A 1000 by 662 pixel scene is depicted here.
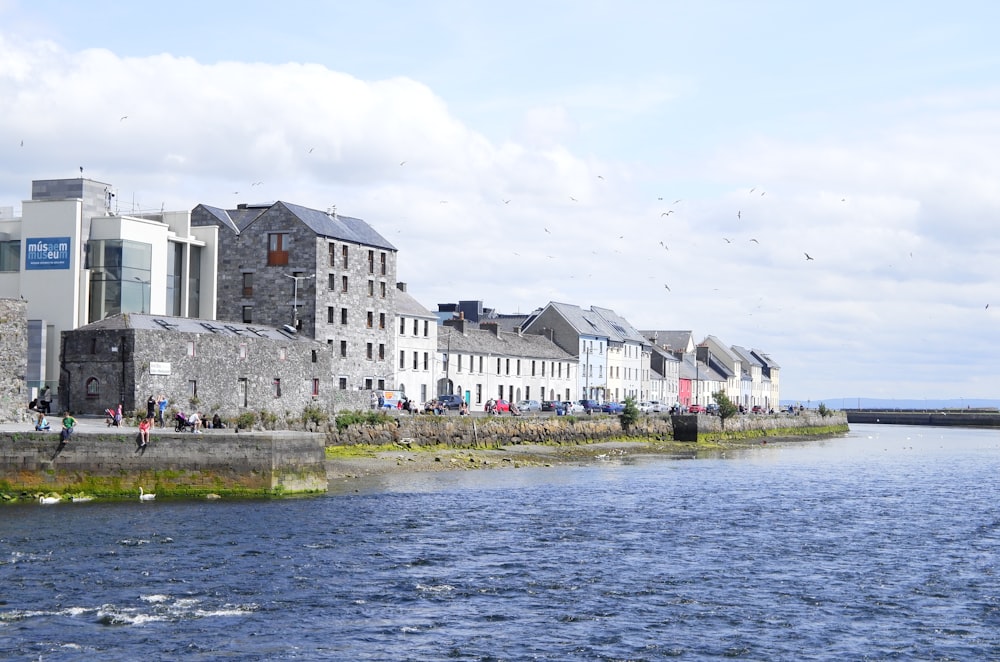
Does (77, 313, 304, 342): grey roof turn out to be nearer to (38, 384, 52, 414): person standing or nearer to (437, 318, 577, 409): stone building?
(38, 384, 52, 414): person standing

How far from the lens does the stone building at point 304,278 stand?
3531 inches

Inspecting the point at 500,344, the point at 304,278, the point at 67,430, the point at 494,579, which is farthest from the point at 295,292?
the point at 494,579

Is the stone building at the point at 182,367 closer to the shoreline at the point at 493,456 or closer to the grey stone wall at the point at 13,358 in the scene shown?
the shoreline at the point at 493,456

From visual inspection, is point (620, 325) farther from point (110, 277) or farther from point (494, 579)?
point (494, 579)

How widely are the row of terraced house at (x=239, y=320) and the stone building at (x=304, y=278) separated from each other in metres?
0.11

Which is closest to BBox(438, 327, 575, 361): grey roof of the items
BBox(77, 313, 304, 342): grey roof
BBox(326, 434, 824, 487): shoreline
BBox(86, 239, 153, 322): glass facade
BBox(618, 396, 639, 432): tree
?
BBox(618, 396, 639, 432): tree

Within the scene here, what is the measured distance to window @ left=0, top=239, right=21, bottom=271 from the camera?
2864 inches

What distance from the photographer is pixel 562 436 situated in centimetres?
9431

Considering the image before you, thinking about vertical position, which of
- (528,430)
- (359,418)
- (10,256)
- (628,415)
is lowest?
(528,430)

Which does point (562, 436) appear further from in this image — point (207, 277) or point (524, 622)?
point (524, 622)

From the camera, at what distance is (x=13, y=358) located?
50.3 metres

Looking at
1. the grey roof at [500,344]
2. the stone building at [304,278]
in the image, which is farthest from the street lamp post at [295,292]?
the grey roof at [500,344]

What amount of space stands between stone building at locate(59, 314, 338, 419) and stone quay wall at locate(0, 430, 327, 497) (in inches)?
565

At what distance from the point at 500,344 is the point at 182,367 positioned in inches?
2395
